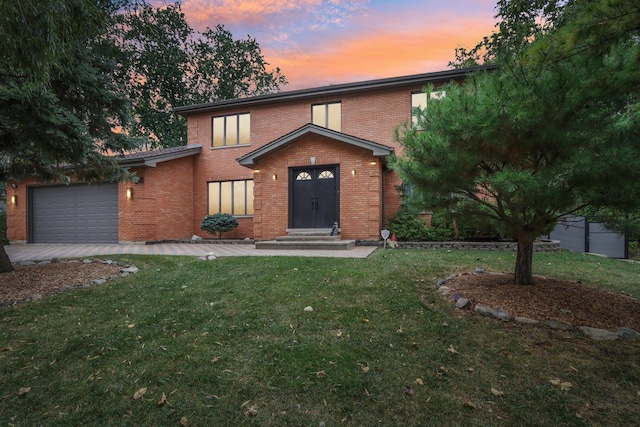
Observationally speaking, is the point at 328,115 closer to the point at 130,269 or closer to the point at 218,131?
the point at 218,131

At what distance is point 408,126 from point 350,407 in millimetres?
3719

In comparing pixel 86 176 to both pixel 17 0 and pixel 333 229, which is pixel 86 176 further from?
pixel 333 229

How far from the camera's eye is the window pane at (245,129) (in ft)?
45.8

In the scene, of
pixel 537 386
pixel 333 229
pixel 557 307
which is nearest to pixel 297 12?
pixel 333 229

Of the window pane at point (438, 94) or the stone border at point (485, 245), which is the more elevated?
the window pane at point (438, 94)

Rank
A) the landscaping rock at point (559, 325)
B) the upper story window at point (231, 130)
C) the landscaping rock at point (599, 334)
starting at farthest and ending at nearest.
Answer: the upper story window at point (231, 130), the landscaping rock at point (559, 325), the landscaping rock at point (599, 334)

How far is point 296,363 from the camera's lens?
106 inches

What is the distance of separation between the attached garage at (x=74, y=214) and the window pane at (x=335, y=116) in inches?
370

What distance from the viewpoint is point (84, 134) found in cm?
523

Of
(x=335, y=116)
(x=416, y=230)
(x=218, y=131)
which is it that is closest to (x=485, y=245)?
(x=416, y=230)

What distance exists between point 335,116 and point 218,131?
5837 mm

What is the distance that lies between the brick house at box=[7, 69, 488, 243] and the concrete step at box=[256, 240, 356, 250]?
1109mm

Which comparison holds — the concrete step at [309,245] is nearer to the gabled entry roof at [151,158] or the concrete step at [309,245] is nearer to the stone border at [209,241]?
the stone border at [209,241]

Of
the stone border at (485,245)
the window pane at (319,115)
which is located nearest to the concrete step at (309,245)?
the stone border at (485,245)
